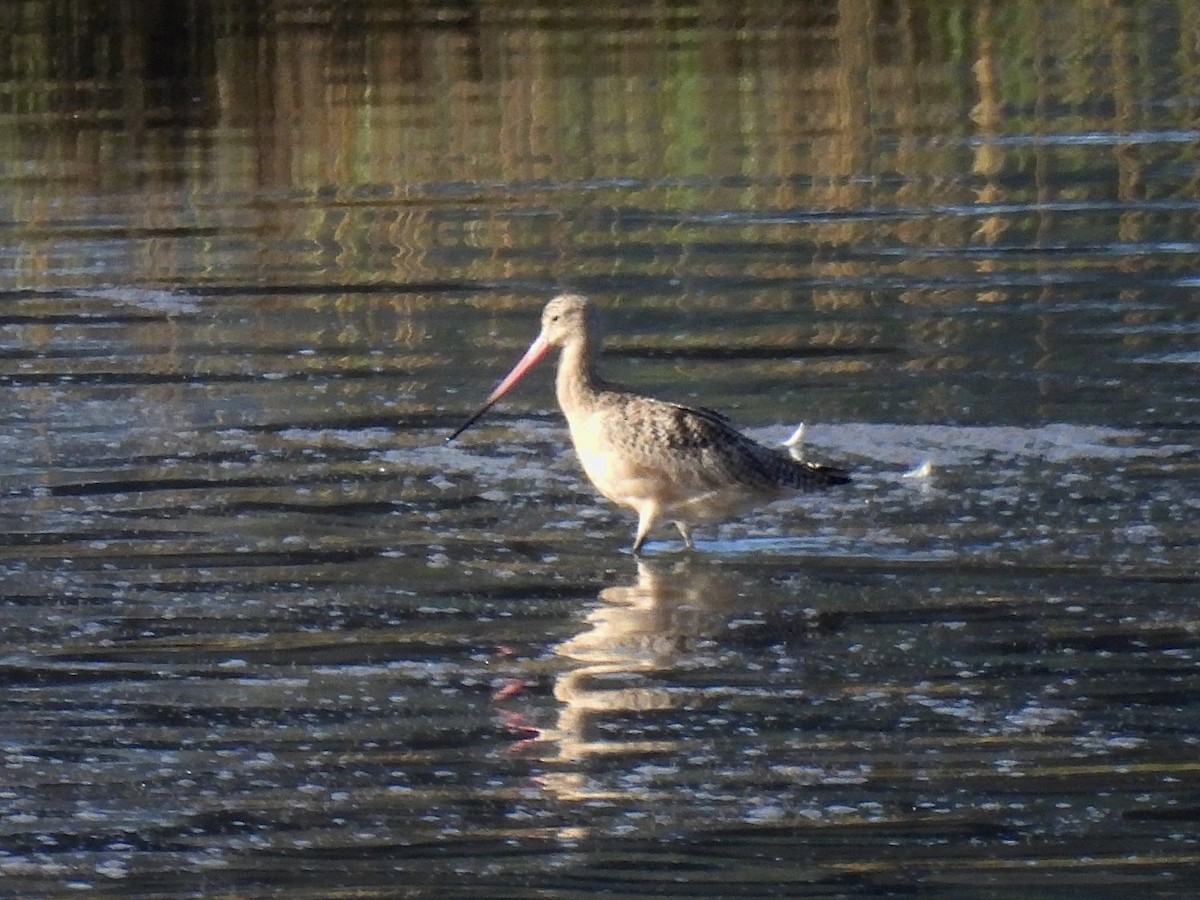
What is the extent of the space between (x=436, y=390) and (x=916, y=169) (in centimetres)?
643

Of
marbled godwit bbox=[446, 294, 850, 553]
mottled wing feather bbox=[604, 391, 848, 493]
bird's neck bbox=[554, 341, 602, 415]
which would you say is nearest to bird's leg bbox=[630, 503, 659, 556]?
marbled godwit bbox=[446, 294, 850, 553]

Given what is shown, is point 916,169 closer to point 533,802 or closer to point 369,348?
point 369,348

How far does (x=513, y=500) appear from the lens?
8.91 meters

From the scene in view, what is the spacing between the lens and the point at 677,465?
8.40m

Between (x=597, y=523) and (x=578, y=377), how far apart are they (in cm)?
51

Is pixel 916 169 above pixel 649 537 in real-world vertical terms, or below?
above

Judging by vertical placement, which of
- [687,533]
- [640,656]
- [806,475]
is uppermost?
[806,475]

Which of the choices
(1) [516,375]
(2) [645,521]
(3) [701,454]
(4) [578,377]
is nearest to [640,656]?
(2) [645,521]

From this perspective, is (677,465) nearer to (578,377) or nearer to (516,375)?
(578,377)

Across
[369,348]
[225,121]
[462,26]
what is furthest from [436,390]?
[462,26]

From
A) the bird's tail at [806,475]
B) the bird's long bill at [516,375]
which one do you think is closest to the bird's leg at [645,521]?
the bird's tail at [806,475]

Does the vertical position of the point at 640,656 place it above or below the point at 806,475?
below

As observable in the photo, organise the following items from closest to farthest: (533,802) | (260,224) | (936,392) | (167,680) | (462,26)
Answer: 1. (533,802)
2. (167,680)
3. (936,392)
4. (260,224)
5. (462,26)

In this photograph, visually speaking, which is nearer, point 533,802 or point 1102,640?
point 533,802
